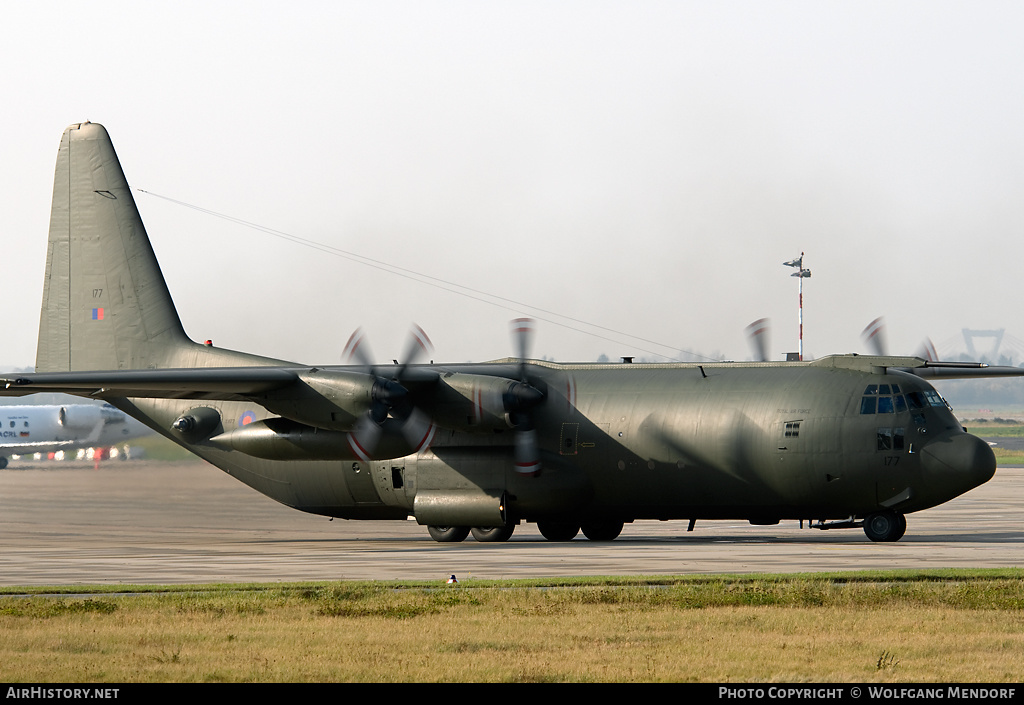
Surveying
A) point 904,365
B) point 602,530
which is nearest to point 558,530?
point 602,530

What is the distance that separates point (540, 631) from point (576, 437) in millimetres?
16382

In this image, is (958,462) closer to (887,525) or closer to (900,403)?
(900,403)

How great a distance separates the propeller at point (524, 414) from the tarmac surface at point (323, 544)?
2068 millimetres

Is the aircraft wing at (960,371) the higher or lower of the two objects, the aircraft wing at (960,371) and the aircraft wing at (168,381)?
the higher

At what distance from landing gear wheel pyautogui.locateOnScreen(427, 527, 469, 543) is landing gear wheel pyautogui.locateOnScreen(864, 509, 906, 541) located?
33.1 ft

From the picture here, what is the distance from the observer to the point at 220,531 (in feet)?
125

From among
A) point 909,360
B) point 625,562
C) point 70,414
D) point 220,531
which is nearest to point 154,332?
point 220,531

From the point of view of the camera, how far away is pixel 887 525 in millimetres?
30203

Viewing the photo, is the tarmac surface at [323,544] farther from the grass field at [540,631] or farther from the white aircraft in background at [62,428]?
the white aircraft in background at [62,428]

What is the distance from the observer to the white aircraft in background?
87.9 metres

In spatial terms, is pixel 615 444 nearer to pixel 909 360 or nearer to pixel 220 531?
pixel 909 360

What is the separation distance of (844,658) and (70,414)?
82419 millimetres

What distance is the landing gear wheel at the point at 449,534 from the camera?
33781mm

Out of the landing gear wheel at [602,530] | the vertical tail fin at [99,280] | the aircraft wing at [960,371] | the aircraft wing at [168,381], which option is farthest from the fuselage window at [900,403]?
the vertical tail fin at [99,280]
